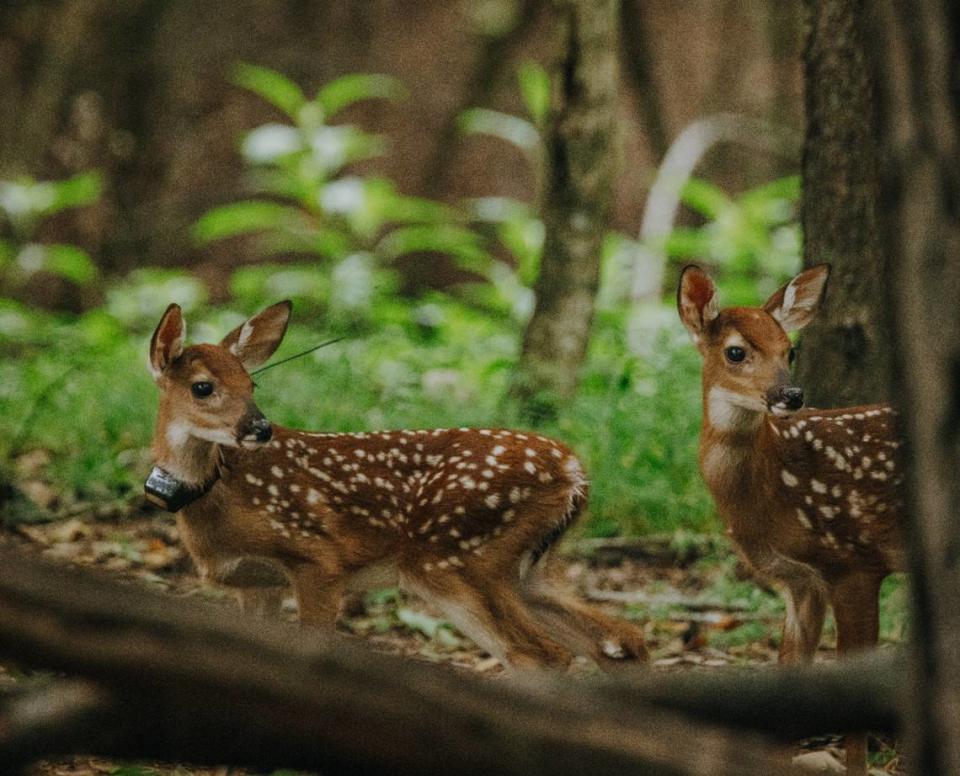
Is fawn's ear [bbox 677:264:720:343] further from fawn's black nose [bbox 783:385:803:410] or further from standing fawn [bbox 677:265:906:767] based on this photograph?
fawn's black nose [bbox 783:385:803:410]

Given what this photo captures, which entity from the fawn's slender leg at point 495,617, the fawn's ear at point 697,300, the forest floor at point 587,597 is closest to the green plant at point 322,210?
the forest floor at point 587,597

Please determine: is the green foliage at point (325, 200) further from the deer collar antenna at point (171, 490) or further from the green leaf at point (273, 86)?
the deer collar antenna at point (171, 490)

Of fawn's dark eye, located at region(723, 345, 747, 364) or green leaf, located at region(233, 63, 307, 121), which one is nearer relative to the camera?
fawn's dark eye, located at region(723, 345, 747, 364)

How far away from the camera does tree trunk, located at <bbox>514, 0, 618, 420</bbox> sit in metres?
7.46

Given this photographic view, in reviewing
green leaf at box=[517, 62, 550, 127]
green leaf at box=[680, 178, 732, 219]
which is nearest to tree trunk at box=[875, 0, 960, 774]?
green leaf at box=[517, 62, 550, 127]

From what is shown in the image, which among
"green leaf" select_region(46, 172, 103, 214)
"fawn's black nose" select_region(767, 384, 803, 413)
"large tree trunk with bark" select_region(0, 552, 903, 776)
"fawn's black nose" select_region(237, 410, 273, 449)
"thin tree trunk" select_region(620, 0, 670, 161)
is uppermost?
"thin tree trunk" select_region(620, 0, 670, 161)

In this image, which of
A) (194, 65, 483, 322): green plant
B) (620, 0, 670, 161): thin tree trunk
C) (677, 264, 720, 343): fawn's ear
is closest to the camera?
(677, 264, 720, 343): fawn's ear

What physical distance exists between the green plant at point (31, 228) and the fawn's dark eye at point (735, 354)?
22.5 ft

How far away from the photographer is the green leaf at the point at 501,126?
12062mm

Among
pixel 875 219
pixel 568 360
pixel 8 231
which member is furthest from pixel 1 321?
pixel 875 219

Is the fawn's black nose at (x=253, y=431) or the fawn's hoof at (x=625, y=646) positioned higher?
the fawn's black nose at (x=253, y=431)

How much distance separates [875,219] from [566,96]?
2085 mm

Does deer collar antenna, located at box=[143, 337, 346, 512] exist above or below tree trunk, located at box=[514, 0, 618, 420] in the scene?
below

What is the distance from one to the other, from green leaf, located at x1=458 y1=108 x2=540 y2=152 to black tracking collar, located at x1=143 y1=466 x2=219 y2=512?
7.02m
